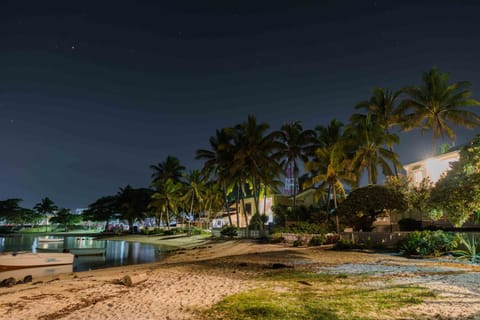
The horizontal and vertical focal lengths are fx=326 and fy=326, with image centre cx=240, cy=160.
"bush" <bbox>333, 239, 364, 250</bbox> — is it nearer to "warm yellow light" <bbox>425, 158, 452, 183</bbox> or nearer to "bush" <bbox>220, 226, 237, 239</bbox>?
"warm yellow light" <bbox>425, 158, 452, 183</bbox>

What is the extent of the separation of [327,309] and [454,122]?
3099cm

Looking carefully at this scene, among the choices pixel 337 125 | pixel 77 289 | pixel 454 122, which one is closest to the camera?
pixel 77 289

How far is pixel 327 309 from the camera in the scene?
635 cm

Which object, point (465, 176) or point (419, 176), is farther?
point (419, 176)

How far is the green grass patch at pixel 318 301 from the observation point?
20.0 feet

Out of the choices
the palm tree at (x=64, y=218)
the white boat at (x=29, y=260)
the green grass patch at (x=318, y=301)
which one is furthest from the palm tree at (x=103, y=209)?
the green grass patch at (x=318, y=301)

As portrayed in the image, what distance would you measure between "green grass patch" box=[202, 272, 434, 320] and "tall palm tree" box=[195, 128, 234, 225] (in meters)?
29.8

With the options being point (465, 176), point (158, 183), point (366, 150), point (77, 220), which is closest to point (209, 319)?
point (465, 176)

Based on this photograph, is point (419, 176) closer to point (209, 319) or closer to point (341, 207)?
point (341, 207)

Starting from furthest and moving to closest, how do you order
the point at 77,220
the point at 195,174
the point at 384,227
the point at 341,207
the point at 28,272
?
the point at 77,220
the point at 195,174
the point at 384,227
the point at 341,207
the point at 28,272

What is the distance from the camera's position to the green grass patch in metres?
6.09

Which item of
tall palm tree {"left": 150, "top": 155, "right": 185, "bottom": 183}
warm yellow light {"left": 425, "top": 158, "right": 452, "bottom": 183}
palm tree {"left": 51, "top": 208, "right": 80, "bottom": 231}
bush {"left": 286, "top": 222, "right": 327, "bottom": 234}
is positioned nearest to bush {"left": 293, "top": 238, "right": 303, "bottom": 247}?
bush {"left": 286, "top": 222, "right": 327, "bottom": 234}

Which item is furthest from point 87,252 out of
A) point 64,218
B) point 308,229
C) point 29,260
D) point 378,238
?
point 64,218

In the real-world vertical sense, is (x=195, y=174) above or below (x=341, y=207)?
above
